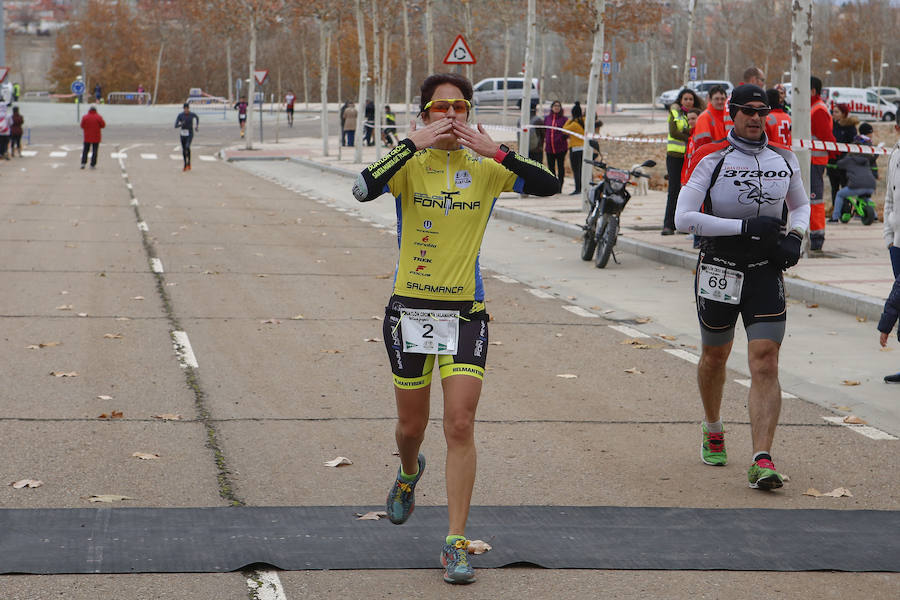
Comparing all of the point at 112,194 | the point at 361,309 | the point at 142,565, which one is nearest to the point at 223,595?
the point at 142,565

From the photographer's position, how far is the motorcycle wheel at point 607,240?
50.9 feet

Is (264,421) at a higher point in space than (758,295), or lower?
lower

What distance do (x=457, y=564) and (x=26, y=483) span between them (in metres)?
2.39

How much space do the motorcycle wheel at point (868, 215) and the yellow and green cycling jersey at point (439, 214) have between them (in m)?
15.5

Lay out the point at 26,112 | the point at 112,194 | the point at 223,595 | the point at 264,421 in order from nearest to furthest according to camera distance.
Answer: the point at 223,595
the point at 264,421
the point at 112,194
the point at 26,112

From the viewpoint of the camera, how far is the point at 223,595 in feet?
15.9

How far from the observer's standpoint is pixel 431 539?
18.3 ft

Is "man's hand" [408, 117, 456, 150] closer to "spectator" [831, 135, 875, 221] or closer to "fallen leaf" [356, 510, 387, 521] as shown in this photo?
"fallen leaf" [356, 510, 387, 521]

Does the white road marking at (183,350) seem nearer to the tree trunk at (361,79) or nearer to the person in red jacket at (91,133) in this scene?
the person in red jacket at (91,133)

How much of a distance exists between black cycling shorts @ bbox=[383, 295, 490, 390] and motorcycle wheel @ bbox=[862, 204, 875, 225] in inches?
610

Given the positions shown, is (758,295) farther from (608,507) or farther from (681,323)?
(681,323)

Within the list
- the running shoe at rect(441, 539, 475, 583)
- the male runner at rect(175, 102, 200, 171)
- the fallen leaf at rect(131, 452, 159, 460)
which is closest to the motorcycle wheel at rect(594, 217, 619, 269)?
the fallen leaf at rect(131, 452, 159, 460)

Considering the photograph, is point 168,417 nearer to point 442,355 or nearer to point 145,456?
point 145,456

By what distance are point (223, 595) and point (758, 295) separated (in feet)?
10.4
